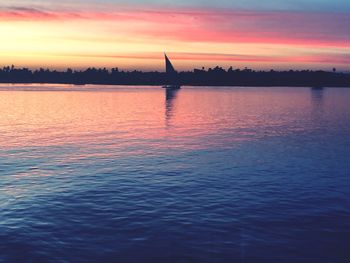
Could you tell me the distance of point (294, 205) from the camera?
26688 millimetres

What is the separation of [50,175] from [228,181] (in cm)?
1440

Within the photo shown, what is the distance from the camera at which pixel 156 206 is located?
2608 cm

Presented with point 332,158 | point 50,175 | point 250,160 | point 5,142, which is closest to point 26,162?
point 50,175

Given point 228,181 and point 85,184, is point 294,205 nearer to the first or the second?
point 228,181

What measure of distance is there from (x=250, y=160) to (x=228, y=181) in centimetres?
1035

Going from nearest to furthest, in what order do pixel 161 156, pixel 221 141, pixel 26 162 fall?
1. pixel 26 162
2. pixel 161 156
3. pixel 221 141

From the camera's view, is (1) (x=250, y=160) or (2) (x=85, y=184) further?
(1) (x=250, y=160)

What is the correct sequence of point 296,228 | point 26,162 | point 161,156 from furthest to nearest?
1. point 161,156
2. point 26,162
3. point 296,228

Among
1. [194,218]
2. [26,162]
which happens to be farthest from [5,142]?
[194,218]

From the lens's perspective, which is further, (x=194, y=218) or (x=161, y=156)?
(x=161, y=156)

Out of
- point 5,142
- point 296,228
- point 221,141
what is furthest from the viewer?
point 221,141

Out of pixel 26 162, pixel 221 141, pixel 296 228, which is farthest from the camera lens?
pixel 221 141

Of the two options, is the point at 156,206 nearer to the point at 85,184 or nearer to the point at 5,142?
the point at 85,184

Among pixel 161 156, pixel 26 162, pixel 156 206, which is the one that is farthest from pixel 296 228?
pixel 26 162
